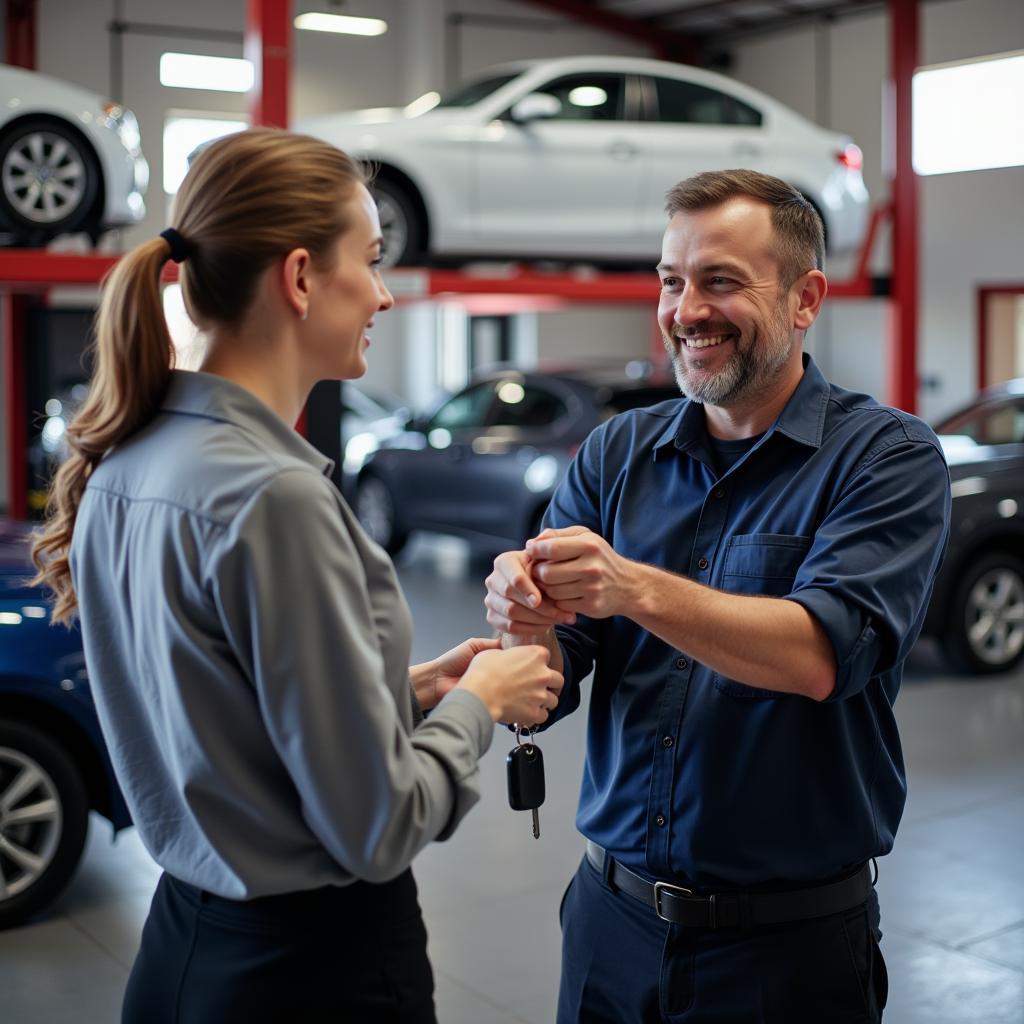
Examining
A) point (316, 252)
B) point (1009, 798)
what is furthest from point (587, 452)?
point (1009, 798)

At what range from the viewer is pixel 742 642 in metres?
1.81

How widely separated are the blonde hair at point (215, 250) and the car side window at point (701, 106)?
29.0 ft

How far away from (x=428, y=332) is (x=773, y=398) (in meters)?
17.8

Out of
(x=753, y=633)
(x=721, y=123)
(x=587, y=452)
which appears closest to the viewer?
(x=753, y=633)

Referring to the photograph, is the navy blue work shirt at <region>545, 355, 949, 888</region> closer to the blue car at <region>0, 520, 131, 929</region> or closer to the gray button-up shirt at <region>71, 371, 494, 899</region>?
the gray button-up shirt at <region>71, 371, 494, 899</region>

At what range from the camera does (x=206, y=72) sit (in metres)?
18.2

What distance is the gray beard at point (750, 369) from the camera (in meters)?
2.08

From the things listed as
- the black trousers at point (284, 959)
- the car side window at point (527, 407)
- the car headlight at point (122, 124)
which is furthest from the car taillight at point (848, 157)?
the black trousers at point (284, 959)

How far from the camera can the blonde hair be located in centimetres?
155

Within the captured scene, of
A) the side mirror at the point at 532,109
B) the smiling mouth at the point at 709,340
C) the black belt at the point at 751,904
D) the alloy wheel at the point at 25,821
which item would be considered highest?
the side mirror at the point at 532,109

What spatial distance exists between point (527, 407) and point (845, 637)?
8.15 m

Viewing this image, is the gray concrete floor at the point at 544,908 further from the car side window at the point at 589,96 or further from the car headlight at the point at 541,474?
the car side window at the point at 589,96

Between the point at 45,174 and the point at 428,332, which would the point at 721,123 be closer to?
the point at 45,174

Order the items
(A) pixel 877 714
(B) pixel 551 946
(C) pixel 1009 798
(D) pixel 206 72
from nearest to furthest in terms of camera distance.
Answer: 1. (A) pixel 877 714
2. (B) pixel 551 946
3. (C) pixel 1009 798
4. (D) pixel 206 72
